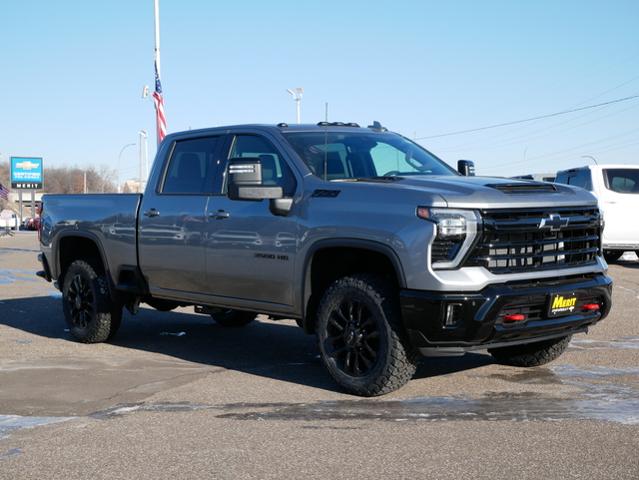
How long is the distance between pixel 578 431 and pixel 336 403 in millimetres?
1653

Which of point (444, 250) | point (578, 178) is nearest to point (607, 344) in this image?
point (444, 250)

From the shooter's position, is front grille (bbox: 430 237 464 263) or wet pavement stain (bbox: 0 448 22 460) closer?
wet pavement stain (bbox: 0 448 22 460)

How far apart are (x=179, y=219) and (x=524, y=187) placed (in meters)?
3.05

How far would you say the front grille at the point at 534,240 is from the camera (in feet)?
19.0

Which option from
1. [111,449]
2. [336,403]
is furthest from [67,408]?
[336,403]

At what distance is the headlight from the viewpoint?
568cm

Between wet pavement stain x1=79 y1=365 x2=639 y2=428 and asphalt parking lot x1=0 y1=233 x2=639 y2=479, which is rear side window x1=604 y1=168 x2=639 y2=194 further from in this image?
wet pavement stain x1=79 y1=365 x2=639 y2=428

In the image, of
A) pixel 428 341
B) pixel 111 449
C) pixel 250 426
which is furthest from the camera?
pixel 428 341

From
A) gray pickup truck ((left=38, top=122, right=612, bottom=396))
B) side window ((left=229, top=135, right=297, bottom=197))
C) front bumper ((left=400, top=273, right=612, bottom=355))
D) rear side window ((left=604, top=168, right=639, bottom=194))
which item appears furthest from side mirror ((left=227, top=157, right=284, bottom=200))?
rear side window ((left=604, top=168, right=639, bottom=194))

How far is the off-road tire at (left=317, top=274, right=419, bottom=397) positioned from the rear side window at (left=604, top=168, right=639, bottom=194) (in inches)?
504

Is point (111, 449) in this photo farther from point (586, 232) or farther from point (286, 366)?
point (586, 232)

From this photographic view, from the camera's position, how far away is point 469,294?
5.70 m

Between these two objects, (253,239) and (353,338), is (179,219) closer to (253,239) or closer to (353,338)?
(253,239)

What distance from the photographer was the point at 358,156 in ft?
23.4
